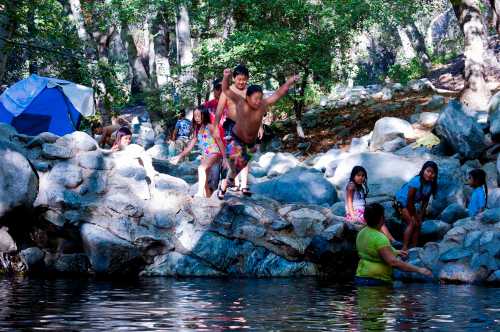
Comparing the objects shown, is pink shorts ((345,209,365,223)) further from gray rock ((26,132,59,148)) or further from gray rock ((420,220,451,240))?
gray rock ((26,132,59,148))

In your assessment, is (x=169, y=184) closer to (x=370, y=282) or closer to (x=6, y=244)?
(x=6, y=244)

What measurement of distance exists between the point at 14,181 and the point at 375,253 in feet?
15.3

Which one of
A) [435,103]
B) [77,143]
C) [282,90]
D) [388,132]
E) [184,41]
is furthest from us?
[184,41]

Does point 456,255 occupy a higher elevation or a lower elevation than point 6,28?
lower

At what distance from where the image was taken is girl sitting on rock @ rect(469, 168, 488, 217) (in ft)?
36.2

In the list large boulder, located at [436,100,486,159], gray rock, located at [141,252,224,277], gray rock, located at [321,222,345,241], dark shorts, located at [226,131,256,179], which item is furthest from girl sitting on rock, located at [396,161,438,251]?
large boulder, located at [436,100,486,159]

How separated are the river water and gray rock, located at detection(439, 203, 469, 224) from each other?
10.3 feet

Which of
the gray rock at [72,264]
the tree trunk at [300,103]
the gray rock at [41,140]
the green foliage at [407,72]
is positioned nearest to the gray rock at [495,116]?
the tree trunk at [300,103]

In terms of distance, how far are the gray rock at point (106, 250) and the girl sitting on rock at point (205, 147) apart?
1334mm

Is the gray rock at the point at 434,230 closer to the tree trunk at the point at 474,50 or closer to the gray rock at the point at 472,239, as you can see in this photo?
the gray rock at the point at 472,239

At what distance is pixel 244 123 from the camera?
31.7 ft

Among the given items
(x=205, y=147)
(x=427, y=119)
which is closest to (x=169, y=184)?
(x=205, y=147)

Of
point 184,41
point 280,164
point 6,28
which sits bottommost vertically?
point 280,164

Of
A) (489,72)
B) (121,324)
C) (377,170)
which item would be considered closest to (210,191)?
(377,170)
